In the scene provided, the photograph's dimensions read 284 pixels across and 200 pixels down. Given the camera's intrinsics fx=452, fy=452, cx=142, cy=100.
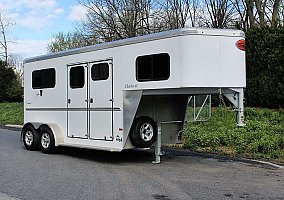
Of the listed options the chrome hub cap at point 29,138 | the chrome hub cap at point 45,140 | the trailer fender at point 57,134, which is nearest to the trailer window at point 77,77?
the trailer fender at point 57,134

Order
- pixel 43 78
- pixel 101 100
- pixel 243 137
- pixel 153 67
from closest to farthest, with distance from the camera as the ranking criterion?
1. pixel 153 67
2. pixel 101 100
3. pixel 43 78
4. pixel 243 137

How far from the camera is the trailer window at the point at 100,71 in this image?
11.7 metres

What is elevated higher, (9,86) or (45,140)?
(9,86)

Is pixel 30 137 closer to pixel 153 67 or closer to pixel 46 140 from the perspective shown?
pixel 46 140

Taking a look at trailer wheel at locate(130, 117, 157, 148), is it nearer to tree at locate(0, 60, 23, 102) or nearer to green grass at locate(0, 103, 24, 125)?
green grass at locate(0, 103, 24, 125)

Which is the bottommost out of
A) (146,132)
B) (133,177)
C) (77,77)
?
(133,177)

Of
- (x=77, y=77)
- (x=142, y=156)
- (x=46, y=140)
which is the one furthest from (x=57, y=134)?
(x=142, y=156)

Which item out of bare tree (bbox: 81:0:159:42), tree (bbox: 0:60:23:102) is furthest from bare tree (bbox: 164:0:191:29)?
tree (bbox: 0:60:23:102)

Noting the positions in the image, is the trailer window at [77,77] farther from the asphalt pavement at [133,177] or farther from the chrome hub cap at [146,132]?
the chrome hub cap at [146,132]

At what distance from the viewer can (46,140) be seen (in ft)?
44.7

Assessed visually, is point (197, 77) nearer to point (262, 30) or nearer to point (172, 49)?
point (172, 49)

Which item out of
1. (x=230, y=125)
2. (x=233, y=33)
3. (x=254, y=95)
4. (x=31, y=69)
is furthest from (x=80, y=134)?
(x=254, y=95)

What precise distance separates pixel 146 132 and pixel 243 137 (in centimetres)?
468

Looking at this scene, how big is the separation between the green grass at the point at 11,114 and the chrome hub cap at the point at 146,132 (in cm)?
1982
